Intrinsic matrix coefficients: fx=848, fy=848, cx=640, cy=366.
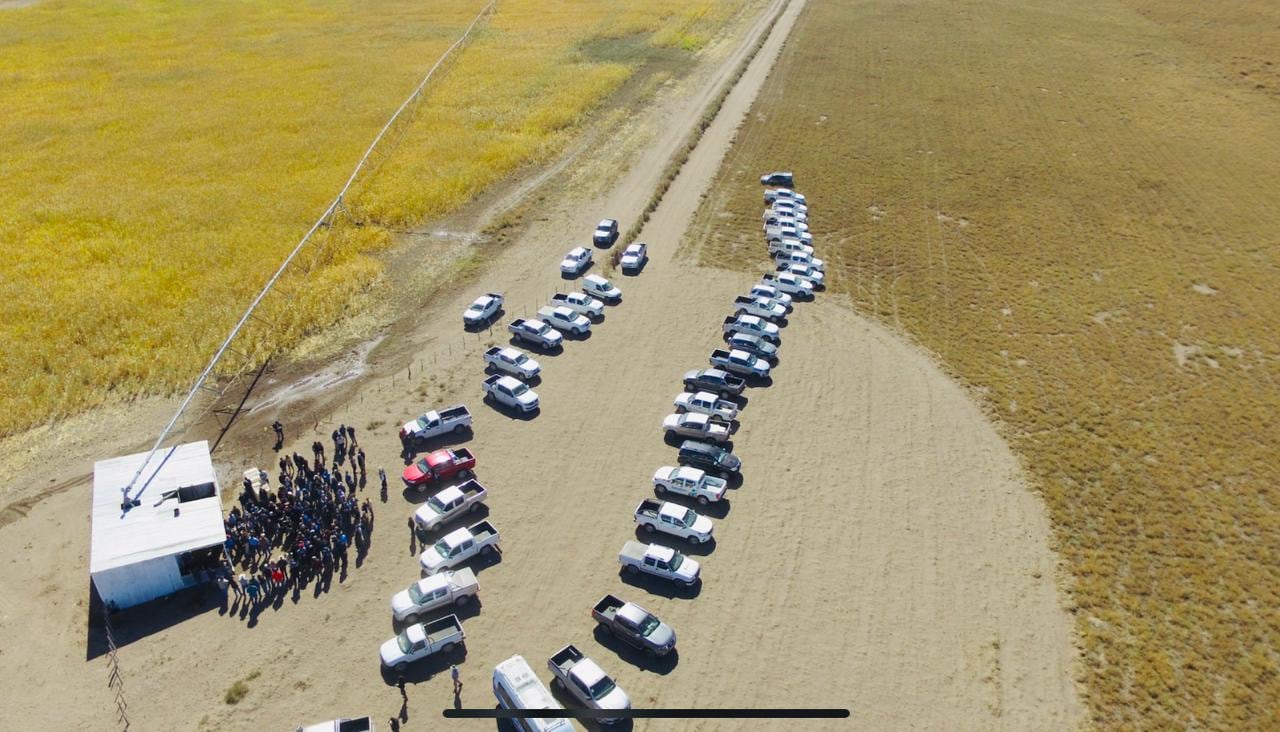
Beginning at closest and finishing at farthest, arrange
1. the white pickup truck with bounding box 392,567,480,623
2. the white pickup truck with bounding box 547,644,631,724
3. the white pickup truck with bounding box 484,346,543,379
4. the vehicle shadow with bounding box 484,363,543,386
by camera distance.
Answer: the white pickup truck with bounding box 547,644,631,724, the white pickup truck with bounding box 392,567,480,623, the white pickup truck with bounding box 484,346,543,379, the vehicle shadow with bounding box 484,363,543,386

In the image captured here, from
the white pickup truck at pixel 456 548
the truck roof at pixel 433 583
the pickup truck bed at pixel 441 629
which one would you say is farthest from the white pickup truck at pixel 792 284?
the pickup truck bed at pixel 441 629

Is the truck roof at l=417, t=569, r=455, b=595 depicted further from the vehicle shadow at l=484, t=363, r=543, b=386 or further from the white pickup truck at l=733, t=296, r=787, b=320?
the white pickup truck at l=733, t=296, r=787, b=320

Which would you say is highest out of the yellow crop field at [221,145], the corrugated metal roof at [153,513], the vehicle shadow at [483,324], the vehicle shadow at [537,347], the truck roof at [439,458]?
the yellow crop field at [221,145]

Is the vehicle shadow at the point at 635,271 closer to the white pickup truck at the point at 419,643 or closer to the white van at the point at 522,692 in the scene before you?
the white pickup truck at the point at 419,643

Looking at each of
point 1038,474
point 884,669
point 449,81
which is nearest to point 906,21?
point 449,81

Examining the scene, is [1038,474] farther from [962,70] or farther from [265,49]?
[265,49]

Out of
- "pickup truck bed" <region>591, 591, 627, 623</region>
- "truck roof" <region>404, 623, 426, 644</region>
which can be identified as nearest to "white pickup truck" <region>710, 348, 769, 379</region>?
"pickup truck bed" <region>591, 591, 627, 623</region>
